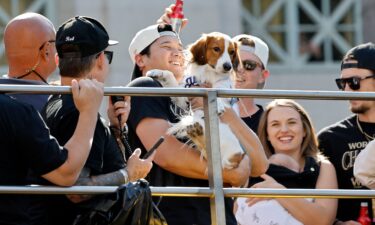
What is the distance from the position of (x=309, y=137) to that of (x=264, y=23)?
9.05m

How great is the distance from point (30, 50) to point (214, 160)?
49.1 inches

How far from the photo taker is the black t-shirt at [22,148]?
596 centimetres

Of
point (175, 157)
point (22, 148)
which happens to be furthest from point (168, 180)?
point (22, 148)

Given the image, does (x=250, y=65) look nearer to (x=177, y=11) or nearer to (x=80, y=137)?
(x=177, y=11)

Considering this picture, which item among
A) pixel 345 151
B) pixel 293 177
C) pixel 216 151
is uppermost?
pixel 216 151

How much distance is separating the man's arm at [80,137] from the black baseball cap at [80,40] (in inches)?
14.0

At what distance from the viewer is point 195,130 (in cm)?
673

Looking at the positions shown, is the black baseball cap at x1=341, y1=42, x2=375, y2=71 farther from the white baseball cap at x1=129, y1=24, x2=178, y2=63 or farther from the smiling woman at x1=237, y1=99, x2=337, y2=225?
the white baseball cap at x1=129, y1=24, x2=178, y2=63

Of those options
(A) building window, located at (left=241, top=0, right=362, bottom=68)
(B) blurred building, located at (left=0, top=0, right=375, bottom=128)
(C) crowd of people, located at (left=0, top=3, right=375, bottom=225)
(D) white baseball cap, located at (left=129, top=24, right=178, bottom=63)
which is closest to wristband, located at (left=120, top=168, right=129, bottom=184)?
(C) crowd of people, located at (left=0, top=3, right=375, bottom=225)

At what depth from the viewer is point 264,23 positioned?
16.9 meters

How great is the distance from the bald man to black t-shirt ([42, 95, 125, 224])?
2.14 feet

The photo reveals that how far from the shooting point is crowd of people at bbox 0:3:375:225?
604 cm

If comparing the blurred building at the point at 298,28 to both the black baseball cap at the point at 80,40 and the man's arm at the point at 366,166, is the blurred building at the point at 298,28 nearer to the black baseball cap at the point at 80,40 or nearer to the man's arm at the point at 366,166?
the man's arm at the point at 366,166

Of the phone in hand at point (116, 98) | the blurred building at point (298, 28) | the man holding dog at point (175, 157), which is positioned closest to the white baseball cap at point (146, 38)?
the man holding dog at point (175, 157)
